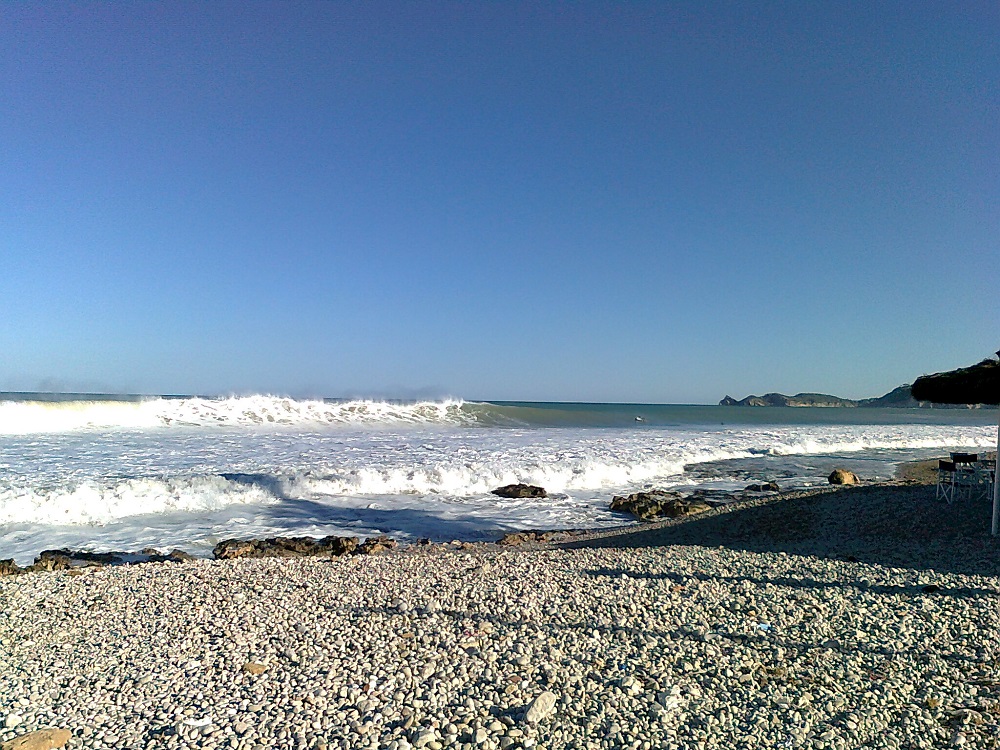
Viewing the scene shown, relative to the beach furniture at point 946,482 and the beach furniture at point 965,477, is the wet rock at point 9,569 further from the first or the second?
the beach furniture at point 965,477

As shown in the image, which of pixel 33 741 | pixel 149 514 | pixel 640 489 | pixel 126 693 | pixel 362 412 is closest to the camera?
pixel 33 741

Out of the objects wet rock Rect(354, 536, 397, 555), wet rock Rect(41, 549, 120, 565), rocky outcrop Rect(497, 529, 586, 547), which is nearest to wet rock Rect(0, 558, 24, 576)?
wet rock Rect(41, 549, 120, 565)

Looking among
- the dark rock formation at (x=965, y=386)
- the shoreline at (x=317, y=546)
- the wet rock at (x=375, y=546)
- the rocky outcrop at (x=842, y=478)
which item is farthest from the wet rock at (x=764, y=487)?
the wet rock at (x=375, y=546)

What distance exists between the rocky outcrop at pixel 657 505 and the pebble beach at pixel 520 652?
4884 mm

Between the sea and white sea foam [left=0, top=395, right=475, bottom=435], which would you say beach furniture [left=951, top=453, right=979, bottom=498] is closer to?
the sea

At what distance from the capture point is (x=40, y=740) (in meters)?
3.75

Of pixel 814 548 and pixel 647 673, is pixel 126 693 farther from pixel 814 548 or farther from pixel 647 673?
pixel 814 548

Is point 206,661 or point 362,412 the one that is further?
point 362,412

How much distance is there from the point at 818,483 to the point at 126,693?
1711 centimetres

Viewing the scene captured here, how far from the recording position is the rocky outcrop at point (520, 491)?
1600 centimetres

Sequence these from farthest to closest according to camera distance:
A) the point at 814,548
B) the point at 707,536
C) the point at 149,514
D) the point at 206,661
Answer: the point at 149,514 → the point at 707,536 → the point at 814,548 → the point at 206,661

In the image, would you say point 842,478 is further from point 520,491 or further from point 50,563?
point 50,563

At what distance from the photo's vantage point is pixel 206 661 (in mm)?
4922

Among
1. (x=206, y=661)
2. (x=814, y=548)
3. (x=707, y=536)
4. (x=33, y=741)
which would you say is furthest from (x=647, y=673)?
(x=707, y=536)
